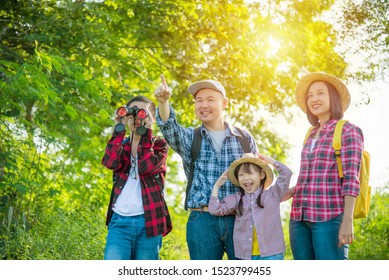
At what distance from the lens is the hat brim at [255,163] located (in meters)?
4.18

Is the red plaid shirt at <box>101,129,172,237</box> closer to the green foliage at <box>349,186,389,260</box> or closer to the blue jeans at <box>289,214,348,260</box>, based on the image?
the blue jeans at <box>289,214,348,260</box>

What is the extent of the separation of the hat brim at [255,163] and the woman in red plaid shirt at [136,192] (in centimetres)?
47

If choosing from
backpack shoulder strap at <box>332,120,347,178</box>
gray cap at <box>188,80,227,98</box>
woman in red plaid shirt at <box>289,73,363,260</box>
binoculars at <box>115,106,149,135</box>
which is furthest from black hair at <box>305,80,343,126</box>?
binoculars at <box>115,106,149,135</box>

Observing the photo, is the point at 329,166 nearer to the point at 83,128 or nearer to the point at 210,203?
the point at 210,203

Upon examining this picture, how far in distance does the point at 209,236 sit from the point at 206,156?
0.53 m

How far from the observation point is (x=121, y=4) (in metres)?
9.42

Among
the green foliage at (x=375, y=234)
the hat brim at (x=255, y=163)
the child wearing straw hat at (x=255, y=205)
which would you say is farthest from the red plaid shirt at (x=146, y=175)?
the green foliage at (x=375, y=234)

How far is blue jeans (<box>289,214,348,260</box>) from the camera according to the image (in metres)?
3.79

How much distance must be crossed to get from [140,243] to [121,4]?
594cm

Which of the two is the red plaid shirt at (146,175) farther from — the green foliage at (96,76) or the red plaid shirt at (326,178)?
the green foliage at (96,76)

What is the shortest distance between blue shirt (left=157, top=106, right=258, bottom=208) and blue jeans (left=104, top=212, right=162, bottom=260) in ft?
1.13

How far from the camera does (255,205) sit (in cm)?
418

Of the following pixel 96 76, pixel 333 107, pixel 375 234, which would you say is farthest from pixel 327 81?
pixel 375 234
